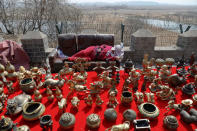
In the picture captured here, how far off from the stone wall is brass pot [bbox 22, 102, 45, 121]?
369 centimetres

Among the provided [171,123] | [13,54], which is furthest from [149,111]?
[13,54]

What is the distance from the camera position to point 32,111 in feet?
6.63

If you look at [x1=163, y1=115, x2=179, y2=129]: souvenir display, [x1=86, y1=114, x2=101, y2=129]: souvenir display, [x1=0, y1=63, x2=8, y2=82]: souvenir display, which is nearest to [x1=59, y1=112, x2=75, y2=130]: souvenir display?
[x1=86, y1=114, x2=101, y2=129]: souvenir display

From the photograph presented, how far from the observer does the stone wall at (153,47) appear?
192 inches

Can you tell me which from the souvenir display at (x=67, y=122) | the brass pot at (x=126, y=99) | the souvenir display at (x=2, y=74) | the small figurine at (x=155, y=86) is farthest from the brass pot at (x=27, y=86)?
the small figurine at (x=155, y=86)

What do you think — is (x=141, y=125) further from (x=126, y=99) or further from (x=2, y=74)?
(x=2, y=74)

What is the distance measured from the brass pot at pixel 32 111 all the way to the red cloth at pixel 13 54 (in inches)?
115

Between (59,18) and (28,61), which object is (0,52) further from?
(59,18)

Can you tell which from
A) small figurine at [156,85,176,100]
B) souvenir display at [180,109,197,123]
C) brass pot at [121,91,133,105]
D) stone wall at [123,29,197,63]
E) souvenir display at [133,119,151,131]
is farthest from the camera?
stone wall at [123,29,197,63]

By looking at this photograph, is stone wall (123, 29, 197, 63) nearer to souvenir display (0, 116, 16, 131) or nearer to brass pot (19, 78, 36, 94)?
brass pot (19, 78, 36, 94)

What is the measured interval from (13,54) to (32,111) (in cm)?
320

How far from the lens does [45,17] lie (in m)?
8.70

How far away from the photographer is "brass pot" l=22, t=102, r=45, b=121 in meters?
1.92

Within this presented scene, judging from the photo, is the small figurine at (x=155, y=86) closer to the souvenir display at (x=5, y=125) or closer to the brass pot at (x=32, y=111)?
the brass pot at (x=32, y=111)
